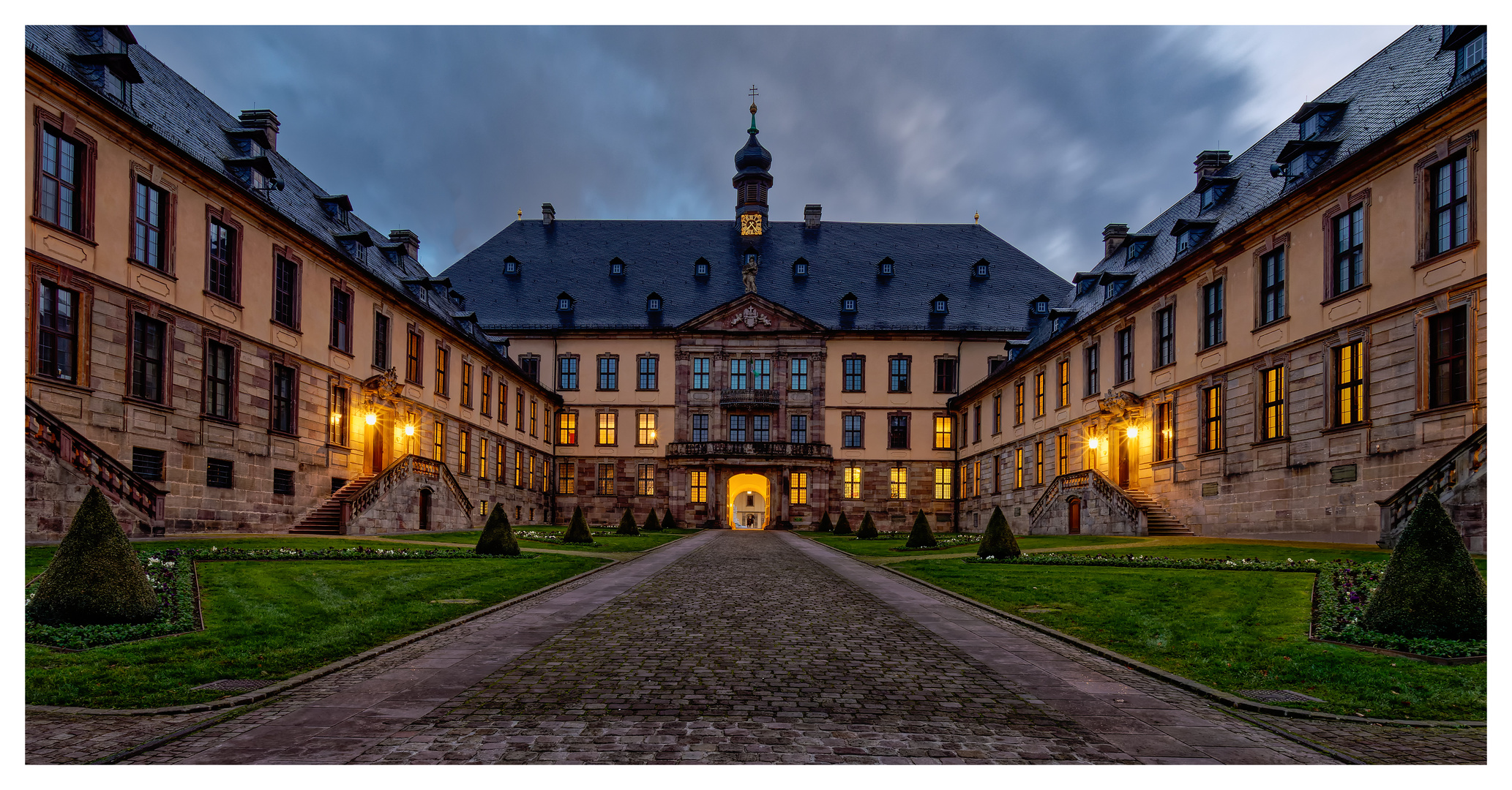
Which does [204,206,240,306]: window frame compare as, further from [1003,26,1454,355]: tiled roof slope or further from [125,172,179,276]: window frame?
[1003,26,1454,355]: tiled roof slope

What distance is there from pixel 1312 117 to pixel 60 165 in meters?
34.6

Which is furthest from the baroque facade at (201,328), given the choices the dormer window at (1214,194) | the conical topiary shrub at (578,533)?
the dormer window at (1214,194)

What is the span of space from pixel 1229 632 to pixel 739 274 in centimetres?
5568

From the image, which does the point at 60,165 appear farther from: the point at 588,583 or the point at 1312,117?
the point at 1312,117

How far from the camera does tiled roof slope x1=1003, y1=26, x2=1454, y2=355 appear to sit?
22.2 meters

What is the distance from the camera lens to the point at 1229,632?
10070 millimetres

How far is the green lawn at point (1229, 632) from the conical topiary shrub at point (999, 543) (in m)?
3.98

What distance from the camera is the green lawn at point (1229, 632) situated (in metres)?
6.96

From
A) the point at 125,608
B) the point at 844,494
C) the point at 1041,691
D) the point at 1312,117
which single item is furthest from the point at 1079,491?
the point at 125,608

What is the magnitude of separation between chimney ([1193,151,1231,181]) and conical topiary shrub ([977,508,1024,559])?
76.6 ft

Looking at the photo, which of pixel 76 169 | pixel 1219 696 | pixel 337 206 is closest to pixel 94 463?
pixel 76 169

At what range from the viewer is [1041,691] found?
289 inches

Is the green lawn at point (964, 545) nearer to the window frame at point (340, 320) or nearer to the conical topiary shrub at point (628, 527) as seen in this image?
the conical topiary shrub at point (628, 527)

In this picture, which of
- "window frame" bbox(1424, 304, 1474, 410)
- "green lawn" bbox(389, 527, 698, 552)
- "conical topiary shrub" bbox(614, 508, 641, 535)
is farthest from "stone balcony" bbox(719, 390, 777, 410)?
"window frame" bbox(1424, 304, 1474, 410)
